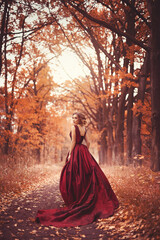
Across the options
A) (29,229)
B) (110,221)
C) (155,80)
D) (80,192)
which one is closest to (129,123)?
(155,80)

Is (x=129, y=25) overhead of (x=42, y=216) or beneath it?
overhead

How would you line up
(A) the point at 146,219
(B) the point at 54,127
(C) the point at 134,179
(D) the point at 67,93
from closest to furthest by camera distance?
(A) the point at 146,219 → (C) the point at 134,179 → (D) the point at 67,93 → (B) the point at 54,127

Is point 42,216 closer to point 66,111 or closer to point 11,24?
point 11,24

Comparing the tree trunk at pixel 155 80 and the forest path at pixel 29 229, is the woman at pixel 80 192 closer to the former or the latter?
the forest path at pixel 29 229

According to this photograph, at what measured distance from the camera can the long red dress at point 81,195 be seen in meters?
4.07

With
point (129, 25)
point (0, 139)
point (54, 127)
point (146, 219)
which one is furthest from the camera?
point (54, 127)

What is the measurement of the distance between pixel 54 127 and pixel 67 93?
569cm

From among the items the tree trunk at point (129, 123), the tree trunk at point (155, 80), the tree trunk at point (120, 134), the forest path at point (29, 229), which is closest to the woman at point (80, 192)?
the forest path at point (29, 229)

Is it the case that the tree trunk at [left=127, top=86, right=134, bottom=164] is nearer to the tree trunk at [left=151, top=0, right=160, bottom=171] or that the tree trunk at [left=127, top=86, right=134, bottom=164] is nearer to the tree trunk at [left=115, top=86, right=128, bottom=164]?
the tree trunk at [left=115, top=86, right=128, bottom=164]

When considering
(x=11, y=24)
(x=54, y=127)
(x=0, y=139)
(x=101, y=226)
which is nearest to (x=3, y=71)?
(x=11, y=24)

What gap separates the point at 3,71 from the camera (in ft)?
40.2

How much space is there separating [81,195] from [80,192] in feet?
0.24

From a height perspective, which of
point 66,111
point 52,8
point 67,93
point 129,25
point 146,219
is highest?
point 52,8

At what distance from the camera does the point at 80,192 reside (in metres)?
4.87
